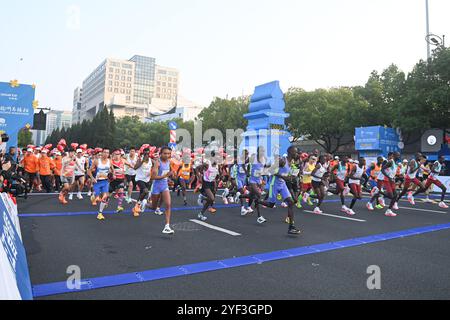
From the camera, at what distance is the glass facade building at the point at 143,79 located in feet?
461

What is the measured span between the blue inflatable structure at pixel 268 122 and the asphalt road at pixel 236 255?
12387 mm

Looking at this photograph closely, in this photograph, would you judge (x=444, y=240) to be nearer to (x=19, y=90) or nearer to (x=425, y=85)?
(x=19, y=90)

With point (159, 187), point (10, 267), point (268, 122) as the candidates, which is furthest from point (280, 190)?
point (268, 122)

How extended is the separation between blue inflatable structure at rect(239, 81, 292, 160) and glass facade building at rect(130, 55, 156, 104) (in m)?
119

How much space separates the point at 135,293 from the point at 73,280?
97 cm

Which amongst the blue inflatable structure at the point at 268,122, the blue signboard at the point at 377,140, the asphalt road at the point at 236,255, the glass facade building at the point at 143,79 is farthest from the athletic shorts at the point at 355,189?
the glass facade building at the point at 143,79

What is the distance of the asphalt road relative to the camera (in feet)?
13.5

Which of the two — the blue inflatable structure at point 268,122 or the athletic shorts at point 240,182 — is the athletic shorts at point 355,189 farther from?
the blue inflatable structure at point 268,122

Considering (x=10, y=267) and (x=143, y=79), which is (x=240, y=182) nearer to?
(x=10, y=267)

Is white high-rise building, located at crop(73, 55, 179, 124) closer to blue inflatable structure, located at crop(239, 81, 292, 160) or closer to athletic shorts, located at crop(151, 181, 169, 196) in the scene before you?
blue inflatable structure, located at crop(239, 81, 292, 160)

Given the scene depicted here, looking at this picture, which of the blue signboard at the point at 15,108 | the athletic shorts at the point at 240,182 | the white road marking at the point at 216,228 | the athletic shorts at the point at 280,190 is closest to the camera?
the white road marking at the point at 216,228

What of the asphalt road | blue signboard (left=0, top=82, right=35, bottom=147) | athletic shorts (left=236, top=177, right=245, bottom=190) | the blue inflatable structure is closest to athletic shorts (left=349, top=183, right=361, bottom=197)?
the asphalt road
